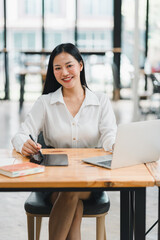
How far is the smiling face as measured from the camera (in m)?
2.27

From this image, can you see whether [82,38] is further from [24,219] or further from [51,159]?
[51,159]

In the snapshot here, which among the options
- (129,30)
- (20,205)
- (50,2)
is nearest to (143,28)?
(129,30)

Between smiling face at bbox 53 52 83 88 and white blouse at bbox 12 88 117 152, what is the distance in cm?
9

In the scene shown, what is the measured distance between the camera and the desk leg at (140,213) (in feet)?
4.90

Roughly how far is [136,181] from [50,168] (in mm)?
375

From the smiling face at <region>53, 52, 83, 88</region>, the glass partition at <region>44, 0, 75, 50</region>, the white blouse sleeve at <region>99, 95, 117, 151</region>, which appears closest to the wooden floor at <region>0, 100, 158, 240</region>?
the white blouse sleeve at <region>99, 95, 117, 151</region>

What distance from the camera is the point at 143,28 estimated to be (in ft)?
32.9

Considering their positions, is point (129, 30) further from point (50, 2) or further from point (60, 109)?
point (60, 109)

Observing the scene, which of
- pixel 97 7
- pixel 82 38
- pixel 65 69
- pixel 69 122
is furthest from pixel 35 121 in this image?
pixel 97 7

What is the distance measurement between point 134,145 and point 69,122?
71 centimetres

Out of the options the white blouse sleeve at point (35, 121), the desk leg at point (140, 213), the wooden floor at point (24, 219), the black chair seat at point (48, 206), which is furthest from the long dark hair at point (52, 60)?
the desk leg at point (140, 213)

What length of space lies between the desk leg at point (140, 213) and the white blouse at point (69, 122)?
2.43 feet

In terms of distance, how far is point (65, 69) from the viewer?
2.28m

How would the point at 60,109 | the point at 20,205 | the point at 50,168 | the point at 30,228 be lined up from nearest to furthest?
the point at 50,168
the point at 30,228
the point at 60,109
the point at 20,205
